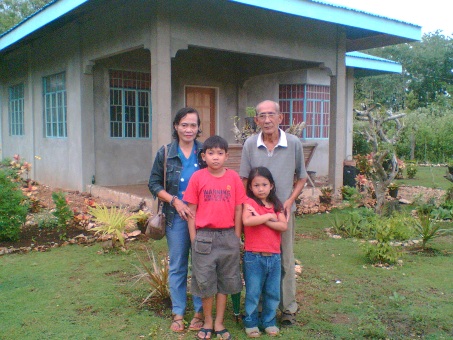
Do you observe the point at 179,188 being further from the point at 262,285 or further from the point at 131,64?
the point at 131,64

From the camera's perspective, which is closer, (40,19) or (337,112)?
(40,19)

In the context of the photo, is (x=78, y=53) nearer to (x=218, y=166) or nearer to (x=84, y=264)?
(x=84, y=264)

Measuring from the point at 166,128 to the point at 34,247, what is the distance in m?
2.49

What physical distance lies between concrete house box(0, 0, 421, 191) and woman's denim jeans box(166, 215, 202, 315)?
12.1ft

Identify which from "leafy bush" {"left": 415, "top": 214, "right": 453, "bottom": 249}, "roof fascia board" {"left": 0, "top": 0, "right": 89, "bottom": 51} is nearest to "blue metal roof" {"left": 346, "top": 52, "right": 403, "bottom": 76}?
"leafy bush" {"left": 415, "top": 214, "right": 453, "bottom": 249}

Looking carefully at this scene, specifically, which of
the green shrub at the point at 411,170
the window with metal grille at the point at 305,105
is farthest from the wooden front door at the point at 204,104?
the green shrub at the point at 411,170

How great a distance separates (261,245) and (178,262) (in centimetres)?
66

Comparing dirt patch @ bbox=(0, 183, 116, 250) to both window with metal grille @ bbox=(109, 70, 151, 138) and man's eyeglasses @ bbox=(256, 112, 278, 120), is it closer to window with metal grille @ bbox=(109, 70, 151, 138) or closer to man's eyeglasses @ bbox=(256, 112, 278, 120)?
window with metal grille @ bbox=(109, 70, 151, 138)

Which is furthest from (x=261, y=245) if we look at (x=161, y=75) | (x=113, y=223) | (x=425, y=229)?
(x=161, y=75)

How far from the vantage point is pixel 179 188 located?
3592mm

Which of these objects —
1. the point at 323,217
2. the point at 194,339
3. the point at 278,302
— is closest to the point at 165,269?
the point at 194,339

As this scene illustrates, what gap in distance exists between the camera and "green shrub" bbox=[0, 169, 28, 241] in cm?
611

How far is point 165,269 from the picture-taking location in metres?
4.16

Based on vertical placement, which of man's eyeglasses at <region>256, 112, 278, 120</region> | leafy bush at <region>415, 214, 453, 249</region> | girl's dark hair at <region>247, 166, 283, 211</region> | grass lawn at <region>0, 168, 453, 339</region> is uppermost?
man's eyeglasses at <region>256, 112, 278, 120</region>
